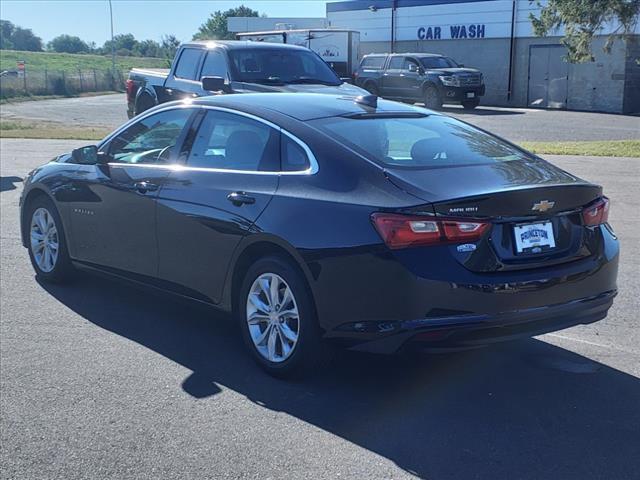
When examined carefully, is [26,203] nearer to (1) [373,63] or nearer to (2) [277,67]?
(2) [277,67]

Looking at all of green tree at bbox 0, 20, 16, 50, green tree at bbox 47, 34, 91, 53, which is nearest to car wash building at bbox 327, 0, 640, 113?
green tree at bbox 0, 20, 16, 50

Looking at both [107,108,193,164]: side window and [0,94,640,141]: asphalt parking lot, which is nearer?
[107,108,193,164]: side window

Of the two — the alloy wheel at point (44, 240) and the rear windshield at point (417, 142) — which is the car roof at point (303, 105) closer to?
the rear windshield at point (417, 142)

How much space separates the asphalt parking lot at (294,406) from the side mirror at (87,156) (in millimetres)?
1220

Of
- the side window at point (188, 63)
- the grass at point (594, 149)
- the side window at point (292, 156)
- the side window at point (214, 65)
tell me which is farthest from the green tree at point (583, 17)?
the side window at point (292, 156)

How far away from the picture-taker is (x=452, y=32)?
38.7 m

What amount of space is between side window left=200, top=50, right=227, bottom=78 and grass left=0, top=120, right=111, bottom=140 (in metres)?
7.56

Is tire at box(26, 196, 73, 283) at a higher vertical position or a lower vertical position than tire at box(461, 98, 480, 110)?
lower

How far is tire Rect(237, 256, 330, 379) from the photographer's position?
4.82m

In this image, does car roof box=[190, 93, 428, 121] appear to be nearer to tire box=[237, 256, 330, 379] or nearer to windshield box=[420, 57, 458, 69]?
tire box=[237, 256, 330, 379]

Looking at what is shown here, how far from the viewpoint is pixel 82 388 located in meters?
4.99

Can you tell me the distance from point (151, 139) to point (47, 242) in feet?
5.02

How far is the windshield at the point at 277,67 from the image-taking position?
1295cm

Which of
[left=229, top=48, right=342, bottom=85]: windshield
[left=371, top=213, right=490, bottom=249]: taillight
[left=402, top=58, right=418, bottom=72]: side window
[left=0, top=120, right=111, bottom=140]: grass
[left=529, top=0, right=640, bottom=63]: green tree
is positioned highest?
[left=529, top=0, right=640, bottom=63]: green tree
